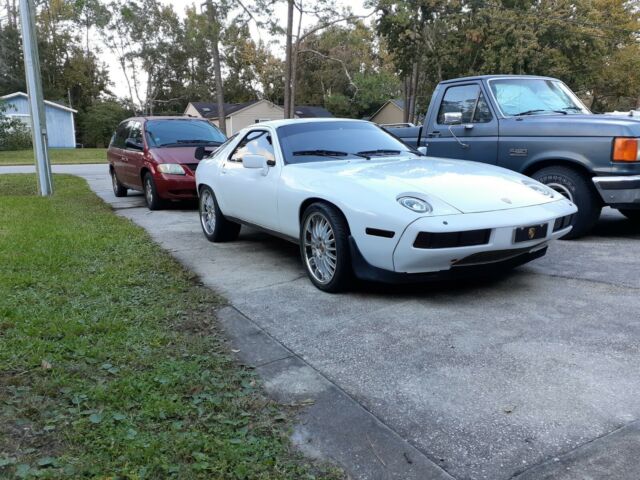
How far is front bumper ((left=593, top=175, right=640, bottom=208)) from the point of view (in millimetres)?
5441

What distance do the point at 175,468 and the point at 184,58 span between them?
224 ft

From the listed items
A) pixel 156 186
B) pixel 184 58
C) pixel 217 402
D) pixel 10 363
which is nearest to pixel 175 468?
pixel 217 402

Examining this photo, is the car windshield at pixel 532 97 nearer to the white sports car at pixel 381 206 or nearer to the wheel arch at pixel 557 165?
the wheel arch at pixel 557 165

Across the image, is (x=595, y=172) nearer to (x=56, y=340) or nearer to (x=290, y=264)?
(x=290, y=264)

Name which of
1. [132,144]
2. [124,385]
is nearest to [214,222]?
[124,385]

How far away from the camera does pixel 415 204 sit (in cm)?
386

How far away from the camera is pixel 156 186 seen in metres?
9.09

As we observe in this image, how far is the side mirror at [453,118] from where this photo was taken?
6820mm

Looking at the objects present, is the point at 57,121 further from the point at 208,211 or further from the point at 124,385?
the point at 124,385

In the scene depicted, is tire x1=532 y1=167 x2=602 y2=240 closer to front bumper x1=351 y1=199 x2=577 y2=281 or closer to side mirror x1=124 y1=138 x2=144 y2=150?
front bumper x1=351 y1=199 x2=577 y2=281

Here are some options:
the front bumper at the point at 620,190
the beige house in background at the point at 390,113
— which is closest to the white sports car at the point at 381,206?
the front bumper at the point at 620,190

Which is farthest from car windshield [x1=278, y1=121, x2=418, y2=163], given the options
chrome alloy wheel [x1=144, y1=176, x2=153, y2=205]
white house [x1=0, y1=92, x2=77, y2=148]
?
white house [x1=0, y1=92, x2=77, y2=148]

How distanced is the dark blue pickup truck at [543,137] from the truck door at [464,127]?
12 mm

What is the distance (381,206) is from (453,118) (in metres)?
3.43
